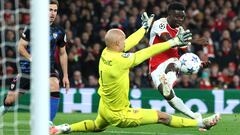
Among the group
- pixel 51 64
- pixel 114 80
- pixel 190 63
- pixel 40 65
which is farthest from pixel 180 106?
pixel 40 65

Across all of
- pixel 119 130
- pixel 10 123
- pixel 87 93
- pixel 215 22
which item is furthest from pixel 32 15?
pixel 215 22

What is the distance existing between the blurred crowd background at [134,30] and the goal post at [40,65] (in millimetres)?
11090

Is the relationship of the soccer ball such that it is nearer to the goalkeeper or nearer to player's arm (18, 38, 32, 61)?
the goalkeeper

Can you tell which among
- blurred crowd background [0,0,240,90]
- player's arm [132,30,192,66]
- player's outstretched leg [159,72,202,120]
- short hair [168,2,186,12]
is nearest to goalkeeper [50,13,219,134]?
player's arm [132,30,192,66]

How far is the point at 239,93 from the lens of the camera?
1781cm

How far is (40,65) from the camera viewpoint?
263 inches

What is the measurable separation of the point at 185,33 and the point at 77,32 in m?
11.6

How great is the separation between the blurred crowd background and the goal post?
1109cm

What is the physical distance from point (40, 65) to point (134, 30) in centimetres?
1355

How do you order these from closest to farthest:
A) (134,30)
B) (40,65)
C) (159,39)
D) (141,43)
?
(40,65)
(159,39)
(141,43)
(134,30)

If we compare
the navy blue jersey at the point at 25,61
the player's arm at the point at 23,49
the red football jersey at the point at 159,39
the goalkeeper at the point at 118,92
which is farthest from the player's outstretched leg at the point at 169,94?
the player's arm at the point at 23,49

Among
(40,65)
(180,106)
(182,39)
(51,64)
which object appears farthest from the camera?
(180,106)

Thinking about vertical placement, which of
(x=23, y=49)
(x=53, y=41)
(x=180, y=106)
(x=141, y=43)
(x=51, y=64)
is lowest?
(x=180, y=106)

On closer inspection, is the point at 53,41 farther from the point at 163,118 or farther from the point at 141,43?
the point at 141,43
